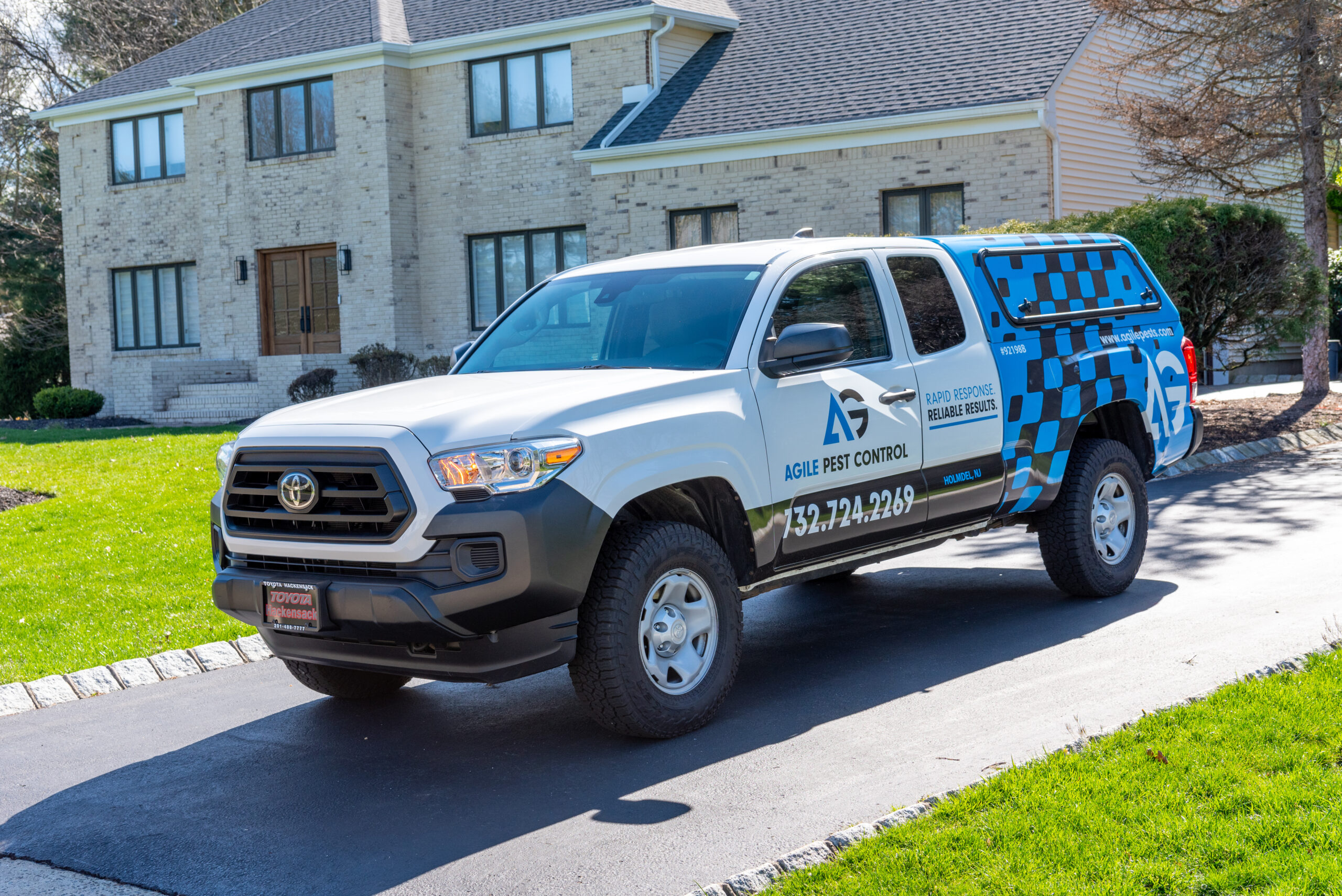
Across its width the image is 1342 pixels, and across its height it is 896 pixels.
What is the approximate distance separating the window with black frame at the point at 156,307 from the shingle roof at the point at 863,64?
34.3ft

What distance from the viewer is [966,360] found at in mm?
7156

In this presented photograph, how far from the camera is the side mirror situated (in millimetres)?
6086

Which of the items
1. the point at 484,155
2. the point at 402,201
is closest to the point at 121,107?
the point at 402,201

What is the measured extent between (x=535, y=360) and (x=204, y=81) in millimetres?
22740

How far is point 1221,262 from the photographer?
1588cm

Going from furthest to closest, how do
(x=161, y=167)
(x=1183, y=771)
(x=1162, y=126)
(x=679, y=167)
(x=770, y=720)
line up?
1. (x=161, y=167)
2. (x=679, y=167)
3. (x=1162, y=126)
4. (x=770, y=720)
5. (x=1183, y=771)

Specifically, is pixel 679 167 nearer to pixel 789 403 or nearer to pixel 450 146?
pixel 450 146

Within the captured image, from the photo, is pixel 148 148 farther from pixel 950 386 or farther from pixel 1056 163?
pixel 950 386

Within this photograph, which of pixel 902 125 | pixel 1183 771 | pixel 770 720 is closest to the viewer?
pixel 1183 771

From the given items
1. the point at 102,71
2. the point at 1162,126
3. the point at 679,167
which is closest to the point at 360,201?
the point at 679,167

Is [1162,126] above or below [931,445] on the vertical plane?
above

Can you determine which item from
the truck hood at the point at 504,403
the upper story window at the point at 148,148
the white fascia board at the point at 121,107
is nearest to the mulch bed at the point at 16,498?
the truck hood at the point at 504,403

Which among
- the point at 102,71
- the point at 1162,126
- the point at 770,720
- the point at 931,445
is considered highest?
the point at 102,71

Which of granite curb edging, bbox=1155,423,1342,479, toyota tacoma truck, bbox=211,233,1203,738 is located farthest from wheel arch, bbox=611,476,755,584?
granite curb edging, bbox=1155,423,1342,479
